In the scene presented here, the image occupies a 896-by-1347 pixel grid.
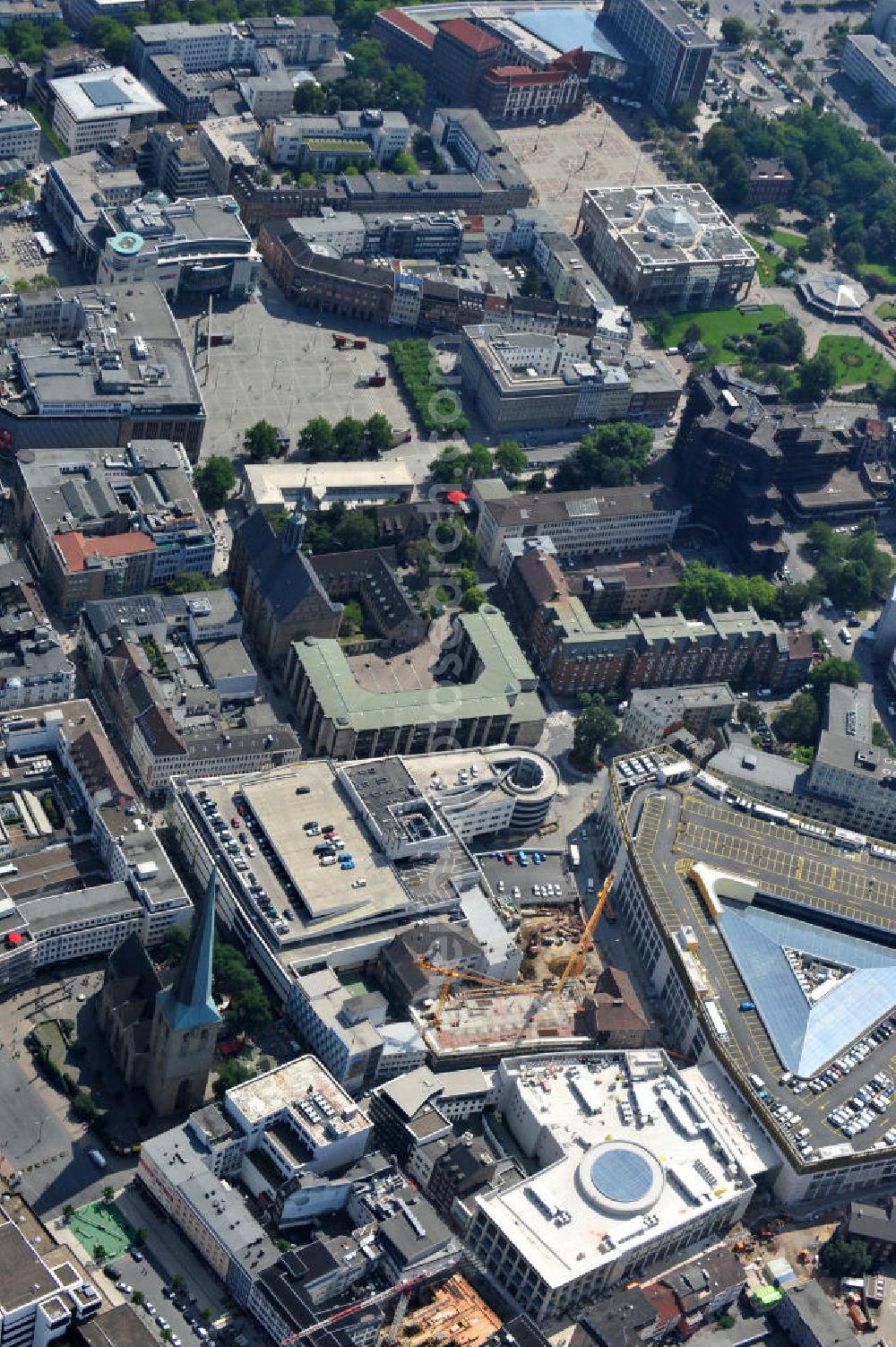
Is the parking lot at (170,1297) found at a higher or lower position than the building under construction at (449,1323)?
lower

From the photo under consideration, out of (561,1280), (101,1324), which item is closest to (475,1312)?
(561,1280)

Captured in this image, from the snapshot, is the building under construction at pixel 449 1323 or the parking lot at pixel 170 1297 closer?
the parking lot at pixel 170 1297

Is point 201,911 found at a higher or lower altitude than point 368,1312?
higher

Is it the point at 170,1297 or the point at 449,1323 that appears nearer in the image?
the point at 449,1323

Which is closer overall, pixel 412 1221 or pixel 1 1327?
pixel 1 1327

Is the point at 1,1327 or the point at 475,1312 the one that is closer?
the point at 1,1327

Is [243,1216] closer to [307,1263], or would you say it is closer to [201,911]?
[307,1263]

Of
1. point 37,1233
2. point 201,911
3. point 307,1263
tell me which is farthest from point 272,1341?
point 201,911

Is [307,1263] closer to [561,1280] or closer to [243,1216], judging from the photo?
[243,1216]

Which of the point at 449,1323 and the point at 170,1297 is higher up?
the point at 449,1323
